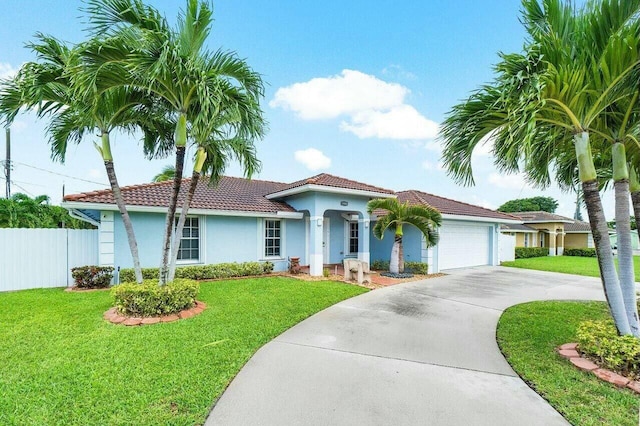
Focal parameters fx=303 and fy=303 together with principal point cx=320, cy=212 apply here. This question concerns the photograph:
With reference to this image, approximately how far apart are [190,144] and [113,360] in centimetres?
531

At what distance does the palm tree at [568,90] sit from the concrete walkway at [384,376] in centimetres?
242

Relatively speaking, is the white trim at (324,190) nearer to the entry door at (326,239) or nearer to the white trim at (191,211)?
the white trim at (191,211)

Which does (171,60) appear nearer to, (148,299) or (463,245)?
(148,299)

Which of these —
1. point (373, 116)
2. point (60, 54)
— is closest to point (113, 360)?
point (60, 54)

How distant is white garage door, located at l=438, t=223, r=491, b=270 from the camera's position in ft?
55.1

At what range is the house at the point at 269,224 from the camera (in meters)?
11.4

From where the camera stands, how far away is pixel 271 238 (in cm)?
1508

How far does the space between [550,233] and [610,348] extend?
3254 centimetres

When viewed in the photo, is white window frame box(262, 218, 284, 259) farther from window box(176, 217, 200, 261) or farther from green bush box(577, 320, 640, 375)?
green bush box(577, 320, 640, 375)

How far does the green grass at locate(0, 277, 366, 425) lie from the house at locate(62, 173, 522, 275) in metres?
3.29

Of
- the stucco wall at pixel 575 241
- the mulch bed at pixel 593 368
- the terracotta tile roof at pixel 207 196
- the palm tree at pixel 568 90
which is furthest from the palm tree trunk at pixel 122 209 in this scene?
the stucco wall at pixel 575 241

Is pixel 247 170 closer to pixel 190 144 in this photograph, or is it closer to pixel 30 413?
pixel 190 144

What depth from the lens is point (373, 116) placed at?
19.1 meters

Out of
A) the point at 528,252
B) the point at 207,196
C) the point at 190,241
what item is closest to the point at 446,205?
the point at 207,196
